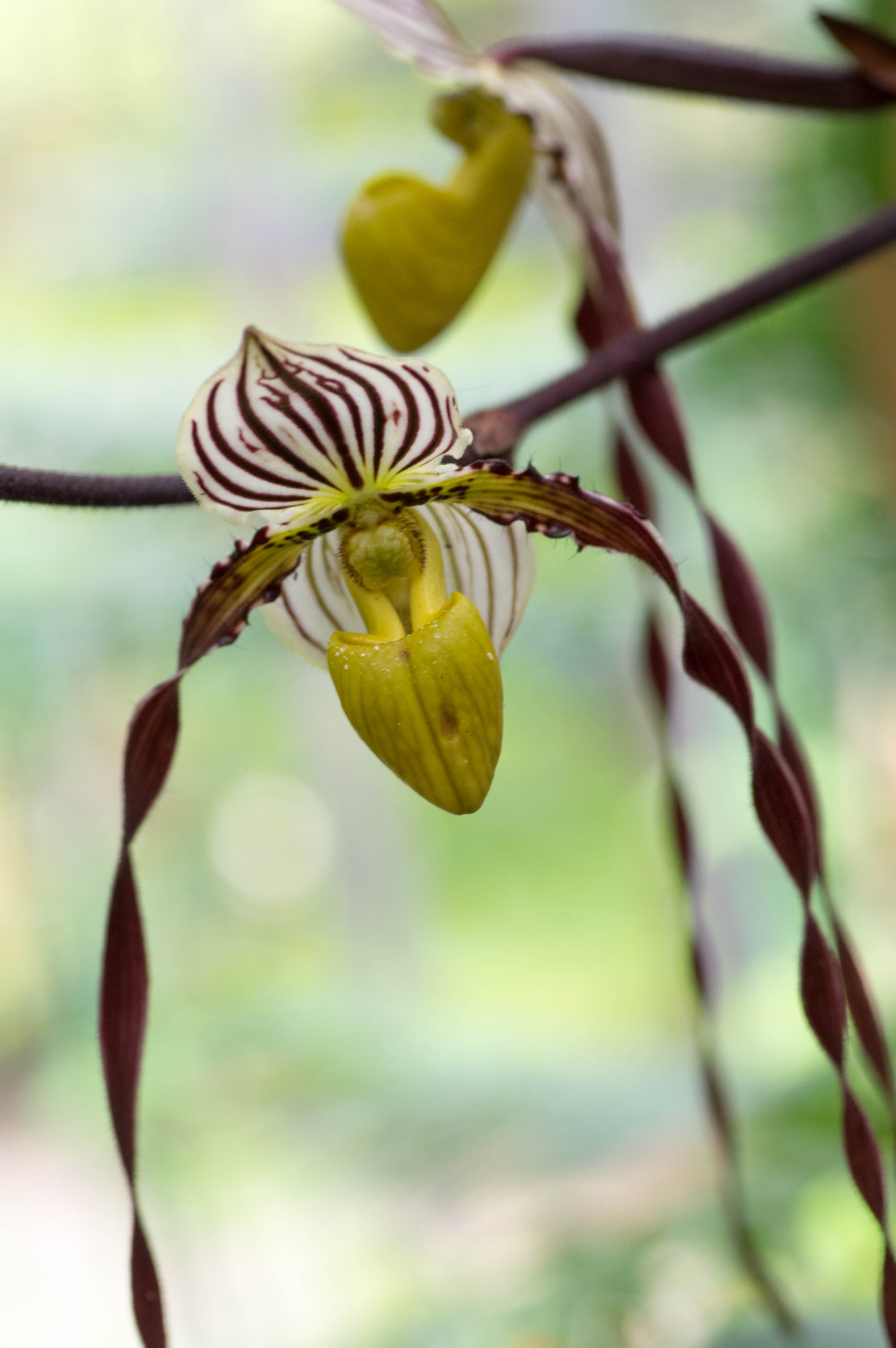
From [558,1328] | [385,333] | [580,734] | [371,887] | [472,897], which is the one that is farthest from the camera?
[472,897]

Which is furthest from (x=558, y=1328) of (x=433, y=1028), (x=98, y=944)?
(x=98, y=944)

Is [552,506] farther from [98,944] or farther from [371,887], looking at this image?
[371,887]

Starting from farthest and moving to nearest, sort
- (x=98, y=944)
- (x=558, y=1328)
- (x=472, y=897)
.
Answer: (x=472, y=897)
(x=98, y=944)
(x=558, y=1328)

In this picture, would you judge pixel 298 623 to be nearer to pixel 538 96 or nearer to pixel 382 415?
pixel 382 415

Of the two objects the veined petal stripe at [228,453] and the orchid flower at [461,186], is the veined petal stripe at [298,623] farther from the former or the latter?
the orchid flower at [461,186]

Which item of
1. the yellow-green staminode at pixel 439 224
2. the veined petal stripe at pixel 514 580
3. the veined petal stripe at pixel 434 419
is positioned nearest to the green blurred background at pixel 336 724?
the yellow-green staminode at pixel 439 224

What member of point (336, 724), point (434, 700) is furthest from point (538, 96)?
point (336, 724)
